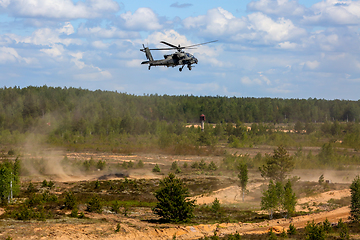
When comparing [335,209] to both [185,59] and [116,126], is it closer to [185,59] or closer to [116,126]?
[185,59]

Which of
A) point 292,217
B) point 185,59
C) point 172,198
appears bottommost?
point 292,217

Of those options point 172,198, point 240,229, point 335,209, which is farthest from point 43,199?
point 335,209

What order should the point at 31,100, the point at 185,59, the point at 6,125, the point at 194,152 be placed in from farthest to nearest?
the point at 31,100 → the point at 6,125 → the point at 194,152 → the point at 185,59

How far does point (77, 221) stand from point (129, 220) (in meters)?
5.22

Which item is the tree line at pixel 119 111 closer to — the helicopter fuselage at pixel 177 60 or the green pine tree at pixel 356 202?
the helicopter fuselage at pixel 177 60

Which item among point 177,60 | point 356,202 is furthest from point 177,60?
point 356,202

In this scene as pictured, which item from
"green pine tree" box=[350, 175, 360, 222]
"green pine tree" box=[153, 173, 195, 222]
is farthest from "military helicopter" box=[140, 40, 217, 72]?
"green pine tree" box=[350, 175, 360, 222]

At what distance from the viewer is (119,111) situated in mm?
160625

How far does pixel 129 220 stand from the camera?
39.4m

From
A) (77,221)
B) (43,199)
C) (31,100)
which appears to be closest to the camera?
(77,221)

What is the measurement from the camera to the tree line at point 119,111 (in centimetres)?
13712

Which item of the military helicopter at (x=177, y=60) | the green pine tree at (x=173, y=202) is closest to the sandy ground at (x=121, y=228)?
the green pine tree at (x=173, y=202)

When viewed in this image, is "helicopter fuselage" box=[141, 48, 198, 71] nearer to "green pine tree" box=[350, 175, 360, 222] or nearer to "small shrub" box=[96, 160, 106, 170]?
"green pine tree" box=[350, 175, 360, 222]

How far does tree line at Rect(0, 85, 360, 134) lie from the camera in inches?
5399
